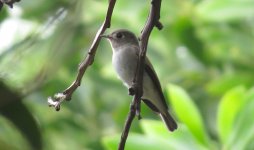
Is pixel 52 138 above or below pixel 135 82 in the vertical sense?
above

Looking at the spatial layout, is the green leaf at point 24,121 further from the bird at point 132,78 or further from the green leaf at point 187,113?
the green leaf at point 187,113

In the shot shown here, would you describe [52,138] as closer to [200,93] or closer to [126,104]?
[126,104]

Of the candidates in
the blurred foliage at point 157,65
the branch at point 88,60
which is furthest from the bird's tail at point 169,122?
the branch at point 88,60

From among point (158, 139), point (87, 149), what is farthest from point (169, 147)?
point (87, 149)

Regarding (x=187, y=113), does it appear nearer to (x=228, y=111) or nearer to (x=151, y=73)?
(x=228, y=111)

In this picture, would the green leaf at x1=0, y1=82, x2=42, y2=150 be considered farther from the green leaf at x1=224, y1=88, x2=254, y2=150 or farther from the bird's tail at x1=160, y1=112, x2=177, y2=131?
the green leaf at x1=224, y1=88, x2=254, y2=150

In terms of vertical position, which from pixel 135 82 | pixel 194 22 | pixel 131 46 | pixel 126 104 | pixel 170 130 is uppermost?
pixel 194 22

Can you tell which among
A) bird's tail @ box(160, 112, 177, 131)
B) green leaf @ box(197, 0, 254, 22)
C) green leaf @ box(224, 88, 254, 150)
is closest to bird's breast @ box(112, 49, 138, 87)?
bird's tail @ box(160, 112, 177, 131)
